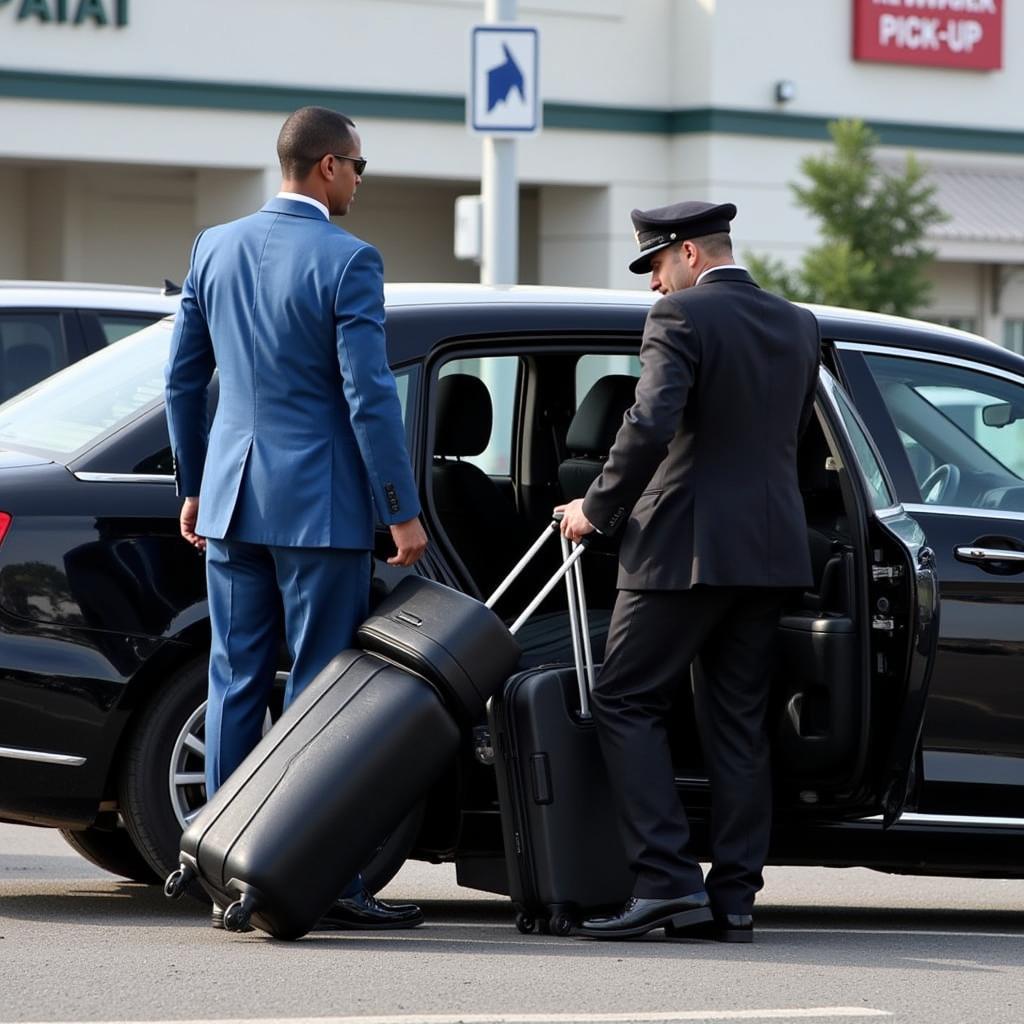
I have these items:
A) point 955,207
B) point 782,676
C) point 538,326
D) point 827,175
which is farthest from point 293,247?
point 955,207

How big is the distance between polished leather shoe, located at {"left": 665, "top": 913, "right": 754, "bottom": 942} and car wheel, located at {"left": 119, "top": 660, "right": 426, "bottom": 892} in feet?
2.31

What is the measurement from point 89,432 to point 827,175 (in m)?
16.2

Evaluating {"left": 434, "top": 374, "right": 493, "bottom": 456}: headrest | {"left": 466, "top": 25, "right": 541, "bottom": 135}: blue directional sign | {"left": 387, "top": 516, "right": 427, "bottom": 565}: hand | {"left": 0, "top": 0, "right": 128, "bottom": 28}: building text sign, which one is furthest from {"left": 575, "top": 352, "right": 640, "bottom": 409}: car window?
{"left": 0, "top": 0, "right": 128, "bottom": 28}: building text sign

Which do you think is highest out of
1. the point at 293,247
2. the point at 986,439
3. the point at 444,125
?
the point at 444,125

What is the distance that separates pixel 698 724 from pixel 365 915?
3.04 ft

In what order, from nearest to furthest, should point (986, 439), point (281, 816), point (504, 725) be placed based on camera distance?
1. point (281, 816)
2. point (504, 725)
3. point (986, 439)

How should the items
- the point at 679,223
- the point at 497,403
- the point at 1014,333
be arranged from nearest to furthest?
the point at 679,223 < the point at 497,403 < the point at 1014,333

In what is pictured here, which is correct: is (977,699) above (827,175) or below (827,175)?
below

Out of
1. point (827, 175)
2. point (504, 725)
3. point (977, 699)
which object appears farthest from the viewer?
point (827, 175)

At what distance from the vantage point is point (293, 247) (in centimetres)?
535

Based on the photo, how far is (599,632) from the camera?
6.40m

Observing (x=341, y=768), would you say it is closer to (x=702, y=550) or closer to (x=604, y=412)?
(x=702, y=550)

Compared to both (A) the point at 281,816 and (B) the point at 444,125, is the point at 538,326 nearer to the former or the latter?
(A) the point at 281,816

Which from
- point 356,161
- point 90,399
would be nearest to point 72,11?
point 90,399
